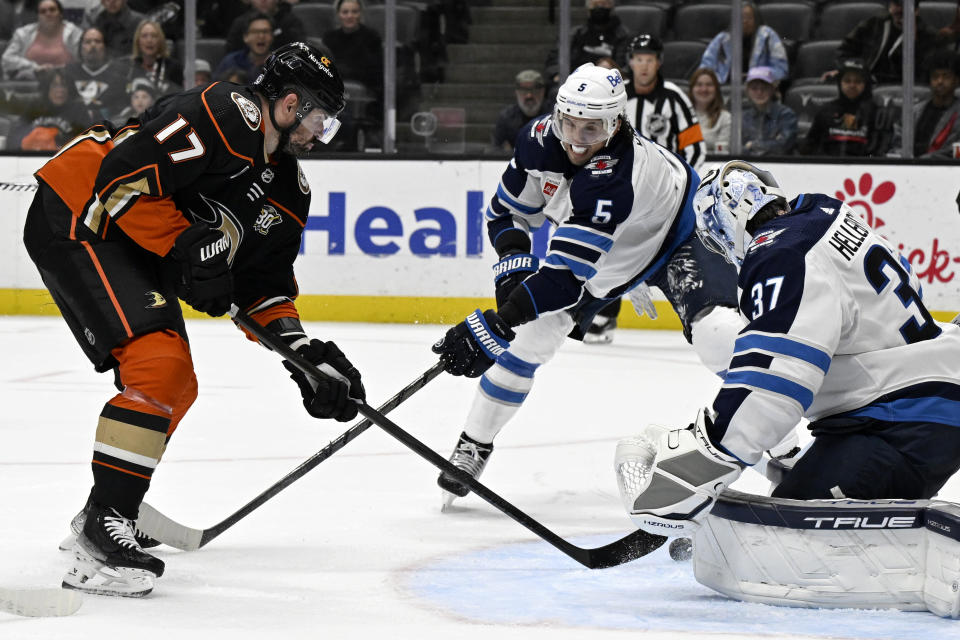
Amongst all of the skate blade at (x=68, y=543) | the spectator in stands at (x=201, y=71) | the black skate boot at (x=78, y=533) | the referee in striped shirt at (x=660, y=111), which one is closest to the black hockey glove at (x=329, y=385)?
the black skate boot at (x=78, y=533)

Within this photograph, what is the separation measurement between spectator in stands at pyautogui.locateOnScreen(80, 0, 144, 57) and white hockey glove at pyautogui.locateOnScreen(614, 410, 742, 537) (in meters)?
5.88

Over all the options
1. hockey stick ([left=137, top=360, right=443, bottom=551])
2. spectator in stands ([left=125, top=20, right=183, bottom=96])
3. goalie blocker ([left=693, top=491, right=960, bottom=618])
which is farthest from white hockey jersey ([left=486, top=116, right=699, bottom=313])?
spectator in stands ([left=125, top=20, right=183, bottom=96])

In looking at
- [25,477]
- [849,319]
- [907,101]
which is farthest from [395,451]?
[907,101]

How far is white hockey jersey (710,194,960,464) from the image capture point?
2.31 meters

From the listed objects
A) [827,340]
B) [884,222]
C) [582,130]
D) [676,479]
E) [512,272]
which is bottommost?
[884,222]

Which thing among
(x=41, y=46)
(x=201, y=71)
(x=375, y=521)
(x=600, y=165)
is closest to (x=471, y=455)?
(x=375, y=521)

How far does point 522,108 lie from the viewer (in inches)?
287

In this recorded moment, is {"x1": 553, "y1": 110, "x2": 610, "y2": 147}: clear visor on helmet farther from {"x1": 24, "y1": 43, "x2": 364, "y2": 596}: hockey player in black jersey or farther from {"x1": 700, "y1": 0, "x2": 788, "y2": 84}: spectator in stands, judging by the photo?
{"x1": 700, "y1": 0, "x2": 788, "y2": 84}: spectator in stands

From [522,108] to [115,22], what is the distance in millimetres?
2371

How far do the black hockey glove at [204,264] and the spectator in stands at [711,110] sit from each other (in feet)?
15.7

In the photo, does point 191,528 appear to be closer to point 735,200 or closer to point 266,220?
point 266,220

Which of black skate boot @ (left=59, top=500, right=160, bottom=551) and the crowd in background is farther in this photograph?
the crowd in background

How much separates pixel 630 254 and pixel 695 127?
310cm

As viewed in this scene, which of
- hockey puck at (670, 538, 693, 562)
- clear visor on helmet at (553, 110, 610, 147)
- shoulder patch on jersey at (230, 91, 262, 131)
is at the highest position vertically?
shoulder patch on jersey at (230, 91, 262, 131)
